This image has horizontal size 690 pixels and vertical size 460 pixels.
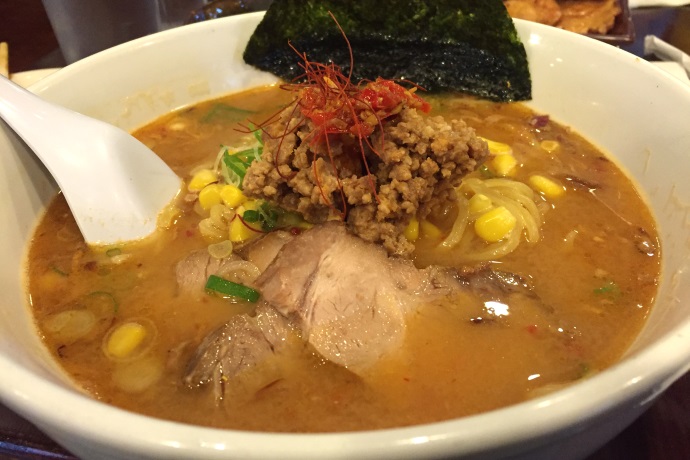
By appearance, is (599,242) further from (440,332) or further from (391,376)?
(391,376)

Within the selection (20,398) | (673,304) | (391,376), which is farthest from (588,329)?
(20,398)

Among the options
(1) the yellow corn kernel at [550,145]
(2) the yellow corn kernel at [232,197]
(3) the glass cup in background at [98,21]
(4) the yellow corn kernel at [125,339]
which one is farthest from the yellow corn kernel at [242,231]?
(3) the glass cup in background at [98,21]

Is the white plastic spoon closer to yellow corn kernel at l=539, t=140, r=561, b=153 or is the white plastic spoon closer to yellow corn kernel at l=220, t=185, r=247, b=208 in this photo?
yellow corn kernel at l=220, t=185, r=247, b=208

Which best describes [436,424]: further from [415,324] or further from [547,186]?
[547,186]

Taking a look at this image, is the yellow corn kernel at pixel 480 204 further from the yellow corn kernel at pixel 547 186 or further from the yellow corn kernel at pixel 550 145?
the yellow corn kernel at pixel 550 145

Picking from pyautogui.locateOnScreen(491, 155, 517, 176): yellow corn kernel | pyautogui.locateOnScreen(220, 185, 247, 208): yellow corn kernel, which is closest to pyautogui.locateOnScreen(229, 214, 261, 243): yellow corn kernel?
pyautogui.locateOnScreen(220, 185, 247, 208): yellow corn kernel

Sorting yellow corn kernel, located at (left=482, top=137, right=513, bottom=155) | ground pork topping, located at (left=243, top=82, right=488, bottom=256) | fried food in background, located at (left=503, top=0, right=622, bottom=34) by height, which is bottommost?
yellow corn kernel, located at (left=482, top=137, right=513, bottom=155)

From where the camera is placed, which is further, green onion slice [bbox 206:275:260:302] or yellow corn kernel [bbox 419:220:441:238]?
yellow corn kernel [bbox 419:220:441:238]
